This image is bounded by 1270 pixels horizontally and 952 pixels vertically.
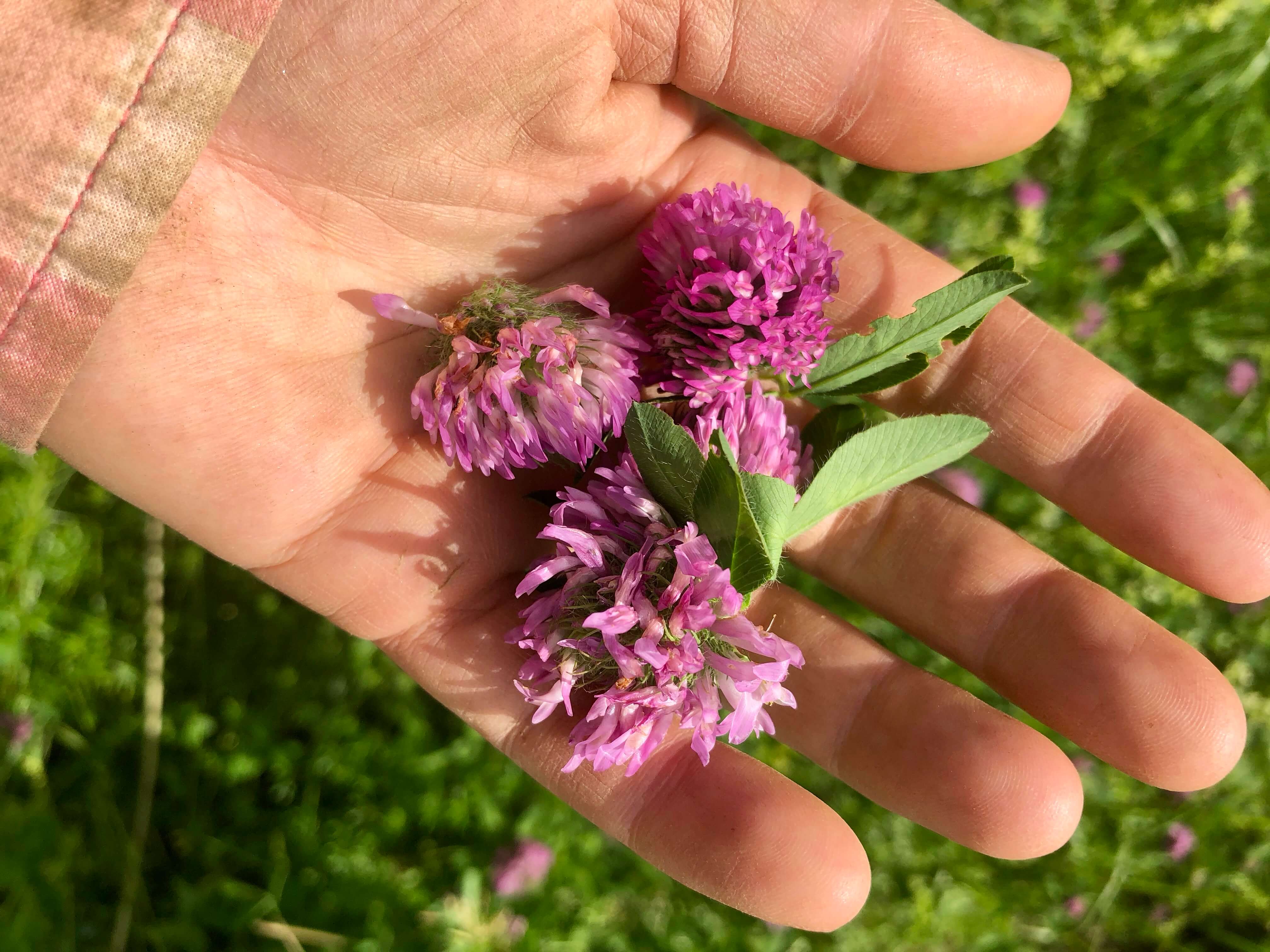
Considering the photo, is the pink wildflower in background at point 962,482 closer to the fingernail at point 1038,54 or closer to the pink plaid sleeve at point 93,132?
the fingernail at point 1038,54

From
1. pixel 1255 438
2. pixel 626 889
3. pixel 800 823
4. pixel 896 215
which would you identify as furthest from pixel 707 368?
pixel 1255 438

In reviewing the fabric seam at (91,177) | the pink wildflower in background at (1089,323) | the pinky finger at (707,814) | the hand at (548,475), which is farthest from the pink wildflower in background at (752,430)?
the pink wildflower in background at (1089,323)

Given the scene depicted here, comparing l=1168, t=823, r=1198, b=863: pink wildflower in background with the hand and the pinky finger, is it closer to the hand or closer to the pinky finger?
the hand

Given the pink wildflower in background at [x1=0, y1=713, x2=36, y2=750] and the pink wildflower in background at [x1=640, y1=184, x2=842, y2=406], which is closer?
the pink wildflower in background at [x1=640, y1=184, x2=842, y2=406]

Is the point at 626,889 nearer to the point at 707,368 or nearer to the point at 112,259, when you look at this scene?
the point at 707,368

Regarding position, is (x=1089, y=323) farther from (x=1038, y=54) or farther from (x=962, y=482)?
(x=1038, y=54)

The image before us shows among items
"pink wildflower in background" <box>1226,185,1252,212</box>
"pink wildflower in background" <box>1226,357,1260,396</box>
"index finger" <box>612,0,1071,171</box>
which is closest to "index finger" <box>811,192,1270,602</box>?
"index finger" <box>612,0,1071,171</box>
